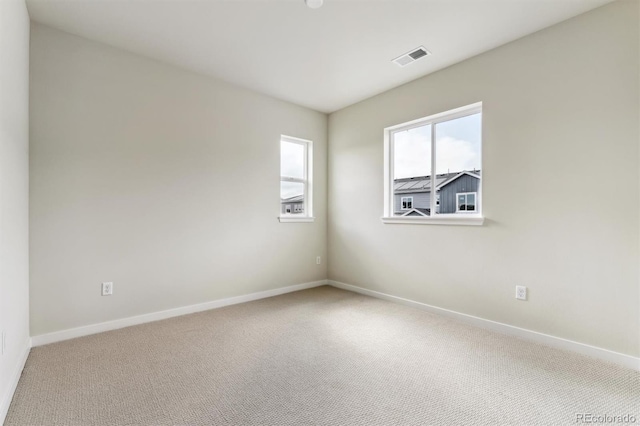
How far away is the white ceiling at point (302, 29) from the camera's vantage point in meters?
2.30

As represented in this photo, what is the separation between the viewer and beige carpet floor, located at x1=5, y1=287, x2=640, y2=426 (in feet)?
5.36

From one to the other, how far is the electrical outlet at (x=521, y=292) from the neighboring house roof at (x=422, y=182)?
1.10 m

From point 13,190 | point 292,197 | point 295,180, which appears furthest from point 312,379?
point 295,180

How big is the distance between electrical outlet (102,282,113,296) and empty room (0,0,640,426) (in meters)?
0.01

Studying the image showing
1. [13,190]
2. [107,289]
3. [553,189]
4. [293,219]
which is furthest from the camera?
[293,219]

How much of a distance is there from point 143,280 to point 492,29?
154 inches

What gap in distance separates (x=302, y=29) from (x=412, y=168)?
1989 mm

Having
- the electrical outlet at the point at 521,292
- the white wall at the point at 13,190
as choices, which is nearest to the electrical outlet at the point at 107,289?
the white wall at the point at 13,190

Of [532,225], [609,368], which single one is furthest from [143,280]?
[609,368]

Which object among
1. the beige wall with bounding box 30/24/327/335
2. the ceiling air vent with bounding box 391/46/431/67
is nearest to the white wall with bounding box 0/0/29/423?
the beige wall with bounding box 30/24/327/335

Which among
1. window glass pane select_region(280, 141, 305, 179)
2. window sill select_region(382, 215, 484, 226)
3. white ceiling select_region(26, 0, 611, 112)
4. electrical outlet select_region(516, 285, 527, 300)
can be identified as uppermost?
white ceiling select_region(26, 0, 611, 112)

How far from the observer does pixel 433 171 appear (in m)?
3.46

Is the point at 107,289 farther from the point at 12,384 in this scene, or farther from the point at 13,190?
the point at 13,190

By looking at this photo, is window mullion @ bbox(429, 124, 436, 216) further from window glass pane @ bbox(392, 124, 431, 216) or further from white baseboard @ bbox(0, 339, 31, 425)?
white baseboard @ bbox(0, 339, 31, 425)
